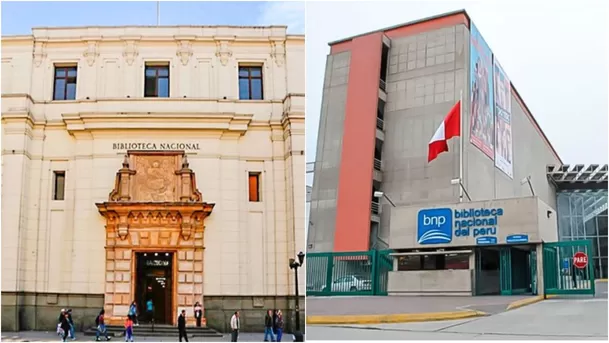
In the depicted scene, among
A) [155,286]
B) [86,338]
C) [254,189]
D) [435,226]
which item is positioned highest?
[254,189]

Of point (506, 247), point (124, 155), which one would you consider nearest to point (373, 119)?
point (506, 247)

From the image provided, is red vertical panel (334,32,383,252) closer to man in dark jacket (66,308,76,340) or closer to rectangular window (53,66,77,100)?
man in dark jacket (66,308,76,340)

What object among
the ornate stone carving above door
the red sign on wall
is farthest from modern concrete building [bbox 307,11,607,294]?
the ornate stone carving above door

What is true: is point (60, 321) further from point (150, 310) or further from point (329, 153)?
point (329, 153)

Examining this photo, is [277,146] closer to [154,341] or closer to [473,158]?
[154,341]

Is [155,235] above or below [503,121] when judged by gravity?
below

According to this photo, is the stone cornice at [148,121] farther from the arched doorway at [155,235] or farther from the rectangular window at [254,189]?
the rectangular window at [254,189]

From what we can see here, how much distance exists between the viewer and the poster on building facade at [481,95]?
21156 mm

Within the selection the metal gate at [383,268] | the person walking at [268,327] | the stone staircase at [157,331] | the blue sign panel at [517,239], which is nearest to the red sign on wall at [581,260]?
the blue sign panel at [517,239]

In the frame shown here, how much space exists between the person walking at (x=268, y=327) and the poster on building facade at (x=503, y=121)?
14537 millimetres

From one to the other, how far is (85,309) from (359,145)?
10.3 meters

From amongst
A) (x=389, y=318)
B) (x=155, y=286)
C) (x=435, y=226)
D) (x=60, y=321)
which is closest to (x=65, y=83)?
(x=155, y=286)

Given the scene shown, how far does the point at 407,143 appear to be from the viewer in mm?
21172

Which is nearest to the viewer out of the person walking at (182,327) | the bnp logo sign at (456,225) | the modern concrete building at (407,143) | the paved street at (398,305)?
the person walking at (182,327)
